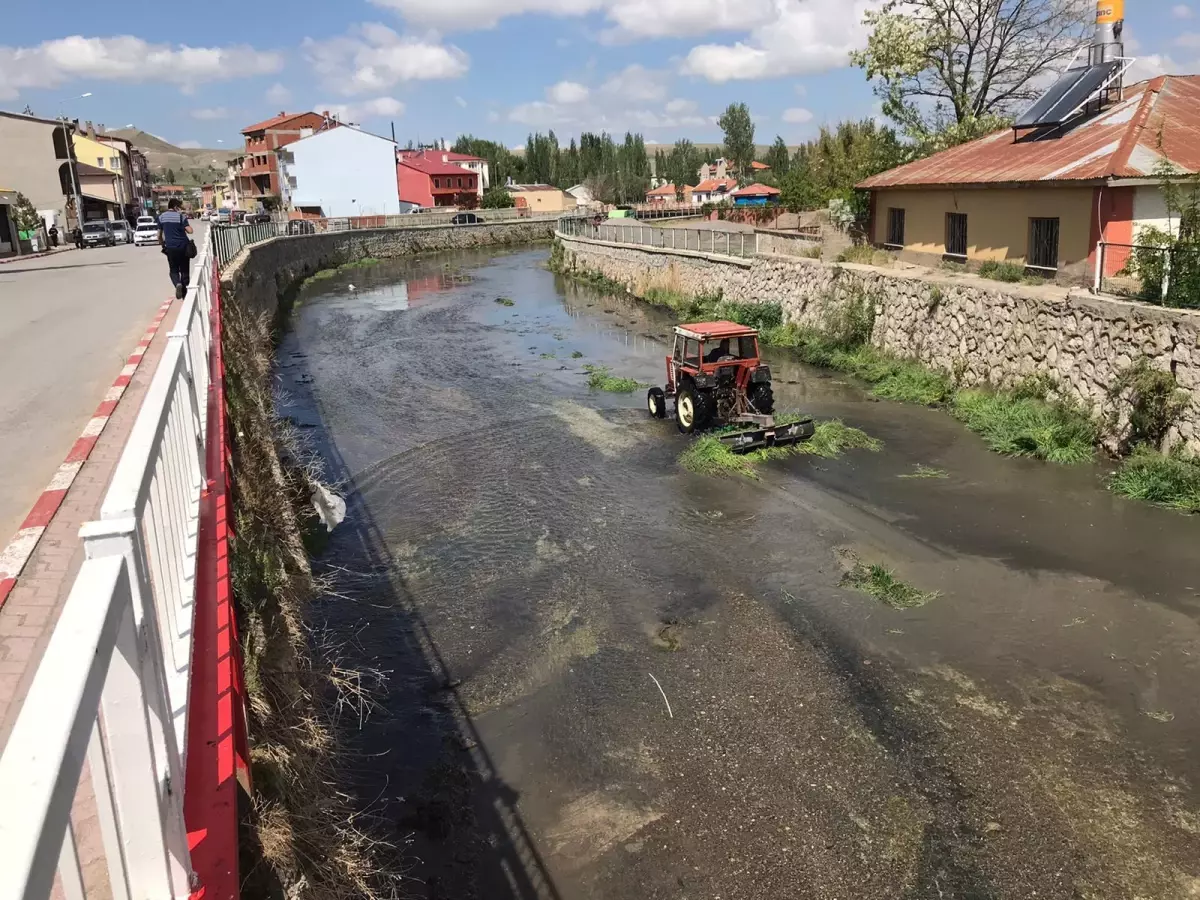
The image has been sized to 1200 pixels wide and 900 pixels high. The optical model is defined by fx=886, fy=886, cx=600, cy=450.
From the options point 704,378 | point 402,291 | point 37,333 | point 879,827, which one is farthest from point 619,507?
point 402,291

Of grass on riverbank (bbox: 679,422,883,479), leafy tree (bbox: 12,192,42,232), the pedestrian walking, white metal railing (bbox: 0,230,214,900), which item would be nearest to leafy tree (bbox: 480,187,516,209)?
leafy tree (bbox: 12,192,42,232)

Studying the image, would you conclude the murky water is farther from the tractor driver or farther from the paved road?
the paved road

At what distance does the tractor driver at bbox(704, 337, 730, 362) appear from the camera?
52.5 ft

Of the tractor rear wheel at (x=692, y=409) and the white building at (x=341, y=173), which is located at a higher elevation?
the white building at (x=341, y=173)

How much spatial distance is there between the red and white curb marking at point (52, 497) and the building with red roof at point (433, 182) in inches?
3382

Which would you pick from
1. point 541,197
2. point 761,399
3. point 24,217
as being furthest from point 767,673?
point 541,197

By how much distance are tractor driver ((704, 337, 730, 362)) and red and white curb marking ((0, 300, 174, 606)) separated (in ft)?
30.7

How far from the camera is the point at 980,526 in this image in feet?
39.3

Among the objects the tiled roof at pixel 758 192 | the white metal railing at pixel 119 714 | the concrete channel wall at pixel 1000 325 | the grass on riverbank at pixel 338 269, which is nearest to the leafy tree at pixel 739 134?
the tiled roof at pixel 758 192

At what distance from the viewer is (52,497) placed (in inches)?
253

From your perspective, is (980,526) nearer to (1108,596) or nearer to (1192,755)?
(1108,596)

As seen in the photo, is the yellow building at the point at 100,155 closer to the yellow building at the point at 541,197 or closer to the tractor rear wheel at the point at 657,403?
the yellow building at the point at 541,197

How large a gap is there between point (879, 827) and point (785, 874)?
2.84 feet

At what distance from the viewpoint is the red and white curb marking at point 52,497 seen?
5305 mm
